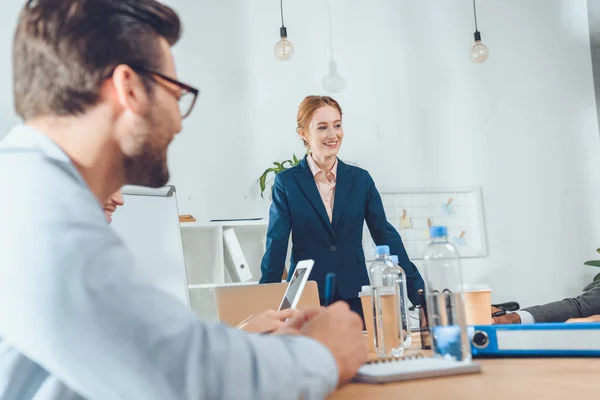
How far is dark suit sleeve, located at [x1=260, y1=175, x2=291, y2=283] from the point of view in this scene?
271cm

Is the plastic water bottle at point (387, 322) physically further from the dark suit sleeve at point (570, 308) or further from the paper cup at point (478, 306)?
the dark suit sleeve at point (570, 308)

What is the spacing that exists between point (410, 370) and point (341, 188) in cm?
202

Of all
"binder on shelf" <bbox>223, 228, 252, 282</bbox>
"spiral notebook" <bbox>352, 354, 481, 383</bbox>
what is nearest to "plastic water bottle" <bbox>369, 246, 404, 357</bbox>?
"spiral notebook" <bbox>352, 354, 481, 383</bbox>

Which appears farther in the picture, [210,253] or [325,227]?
[210,253]

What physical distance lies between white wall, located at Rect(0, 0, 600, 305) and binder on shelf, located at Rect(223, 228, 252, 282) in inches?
18.4

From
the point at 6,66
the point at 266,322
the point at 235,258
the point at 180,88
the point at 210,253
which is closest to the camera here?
the point at 180,88

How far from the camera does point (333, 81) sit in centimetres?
432

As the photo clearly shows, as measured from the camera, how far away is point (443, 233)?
42.6 inches

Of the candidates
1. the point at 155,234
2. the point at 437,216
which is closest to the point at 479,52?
the point at 437,216

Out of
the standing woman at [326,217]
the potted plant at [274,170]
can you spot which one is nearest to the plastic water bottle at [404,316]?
the standing woman at [326,217]

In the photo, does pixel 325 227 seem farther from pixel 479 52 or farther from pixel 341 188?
pixel 479 52

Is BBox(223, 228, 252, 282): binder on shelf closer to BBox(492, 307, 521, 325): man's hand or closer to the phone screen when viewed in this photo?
the phone screen

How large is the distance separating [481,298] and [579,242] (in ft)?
10.9

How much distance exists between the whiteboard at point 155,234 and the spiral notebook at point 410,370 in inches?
52.0
